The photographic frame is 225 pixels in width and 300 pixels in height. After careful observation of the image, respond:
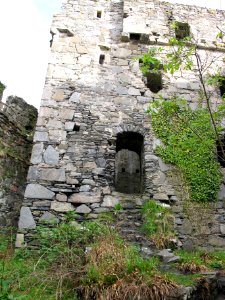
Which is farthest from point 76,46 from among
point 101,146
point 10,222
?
point 10,222

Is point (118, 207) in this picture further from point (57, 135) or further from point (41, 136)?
point (41, 136)

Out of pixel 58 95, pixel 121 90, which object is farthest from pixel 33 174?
pixel 121 90

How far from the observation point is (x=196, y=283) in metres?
3.64

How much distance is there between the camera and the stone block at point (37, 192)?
19.4 ft

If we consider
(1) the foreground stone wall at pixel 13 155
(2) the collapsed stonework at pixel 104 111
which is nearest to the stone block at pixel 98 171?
(2) the collapsed stonework at pixel 104 111

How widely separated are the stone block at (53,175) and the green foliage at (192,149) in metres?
2.15

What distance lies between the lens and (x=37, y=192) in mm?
5949

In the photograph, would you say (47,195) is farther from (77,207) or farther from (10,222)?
(10,222)

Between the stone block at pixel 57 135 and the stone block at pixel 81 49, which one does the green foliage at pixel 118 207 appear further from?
the stone block at pixel 81 49

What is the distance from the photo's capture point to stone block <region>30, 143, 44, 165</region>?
20.7ft

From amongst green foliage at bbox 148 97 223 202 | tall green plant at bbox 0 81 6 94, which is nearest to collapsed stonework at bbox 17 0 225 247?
green foliage at bbox 148 97 223 202

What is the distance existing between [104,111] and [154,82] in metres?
1.90

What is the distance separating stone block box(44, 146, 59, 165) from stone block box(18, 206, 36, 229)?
3.58 ft

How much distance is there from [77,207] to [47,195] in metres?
0.63
